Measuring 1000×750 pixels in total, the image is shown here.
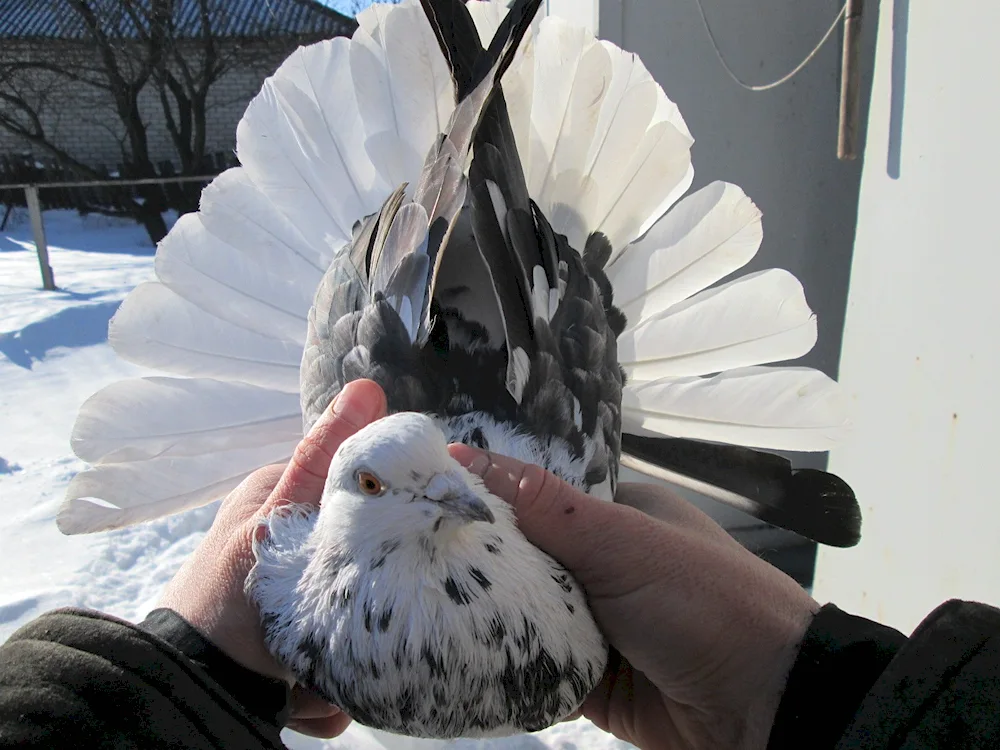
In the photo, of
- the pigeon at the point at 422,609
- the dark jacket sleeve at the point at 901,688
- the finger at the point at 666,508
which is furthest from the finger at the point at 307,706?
the dark jacket sleeve at the point at 901,688

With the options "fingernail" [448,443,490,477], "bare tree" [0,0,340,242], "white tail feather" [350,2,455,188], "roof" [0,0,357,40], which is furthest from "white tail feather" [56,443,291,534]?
"roof" [0,0,357,40]

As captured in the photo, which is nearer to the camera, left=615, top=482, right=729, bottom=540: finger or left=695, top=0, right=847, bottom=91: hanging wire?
left=615, top=482, right=729, bottom=540: finger

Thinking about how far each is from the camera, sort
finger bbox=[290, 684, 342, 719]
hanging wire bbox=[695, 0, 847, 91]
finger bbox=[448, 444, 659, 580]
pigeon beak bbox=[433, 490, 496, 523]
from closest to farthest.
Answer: pigeon beak bbox=[433, 490, 496, 523] → finger bbox=[448, 444, 659, 580] → finger bbox=[290, 684, 342, 719] → hanging wire bbox=[695, 0, 847, 91]

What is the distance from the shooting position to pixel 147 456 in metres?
1.87

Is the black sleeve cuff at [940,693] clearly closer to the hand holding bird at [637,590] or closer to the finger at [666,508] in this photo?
the hand holding bird at [637,590]

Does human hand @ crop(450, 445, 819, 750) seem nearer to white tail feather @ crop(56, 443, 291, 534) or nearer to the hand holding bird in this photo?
the hand holding bird

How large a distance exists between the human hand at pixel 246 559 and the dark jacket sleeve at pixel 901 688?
2.57 ft

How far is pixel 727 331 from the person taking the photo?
1.82m

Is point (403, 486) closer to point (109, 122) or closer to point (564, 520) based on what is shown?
point (564, 520)

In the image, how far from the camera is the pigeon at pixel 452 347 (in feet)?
3.42

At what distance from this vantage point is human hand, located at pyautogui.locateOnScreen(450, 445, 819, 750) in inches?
44.9

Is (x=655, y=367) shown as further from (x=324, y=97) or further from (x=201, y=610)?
(x=201, y=610)

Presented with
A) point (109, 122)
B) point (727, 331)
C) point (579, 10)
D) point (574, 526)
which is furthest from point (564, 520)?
point (109, 122)

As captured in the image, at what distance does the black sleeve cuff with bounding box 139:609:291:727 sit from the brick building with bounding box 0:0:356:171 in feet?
43.4
